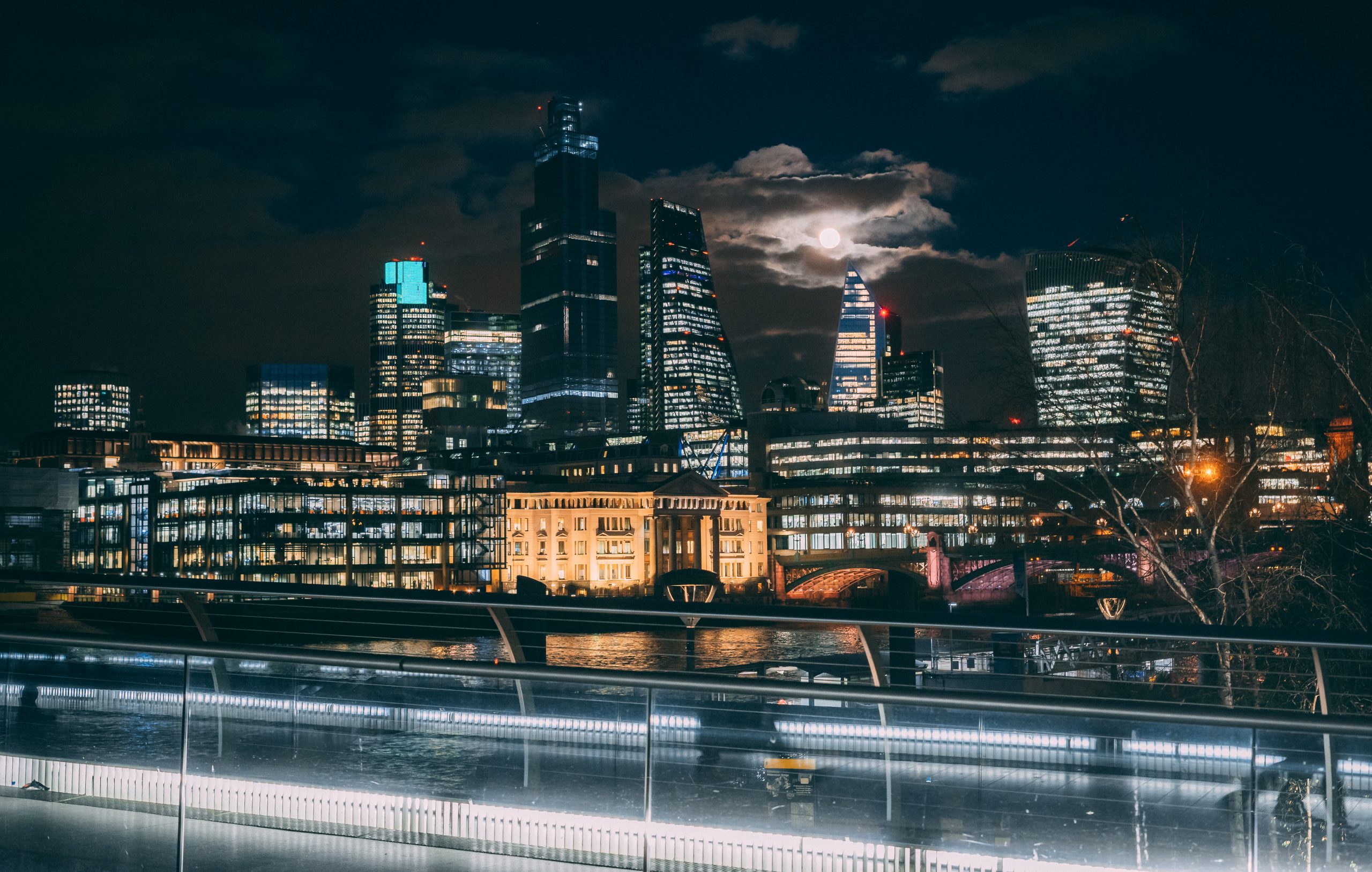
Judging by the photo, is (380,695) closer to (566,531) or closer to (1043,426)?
(1043,426)

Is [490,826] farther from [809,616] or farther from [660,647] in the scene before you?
[660,647]

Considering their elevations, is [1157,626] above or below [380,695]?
above

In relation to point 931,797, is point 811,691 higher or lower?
higher

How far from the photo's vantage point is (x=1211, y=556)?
1788cm

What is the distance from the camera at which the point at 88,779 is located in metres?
6.70

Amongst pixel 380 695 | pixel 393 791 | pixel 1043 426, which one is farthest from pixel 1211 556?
pixel 393 791

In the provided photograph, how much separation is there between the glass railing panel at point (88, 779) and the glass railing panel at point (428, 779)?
0.81 ft

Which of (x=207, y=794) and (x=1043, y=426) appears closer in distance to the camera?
(x=207, y=794)

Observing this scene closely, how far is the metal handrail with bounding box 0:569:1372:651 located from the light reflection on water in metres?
59.3

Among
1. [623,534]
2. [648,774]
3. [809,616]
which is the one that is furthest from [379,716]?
[623,534]

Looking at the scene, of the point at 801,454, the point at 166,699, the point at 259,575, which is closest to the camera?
the point at 166,699

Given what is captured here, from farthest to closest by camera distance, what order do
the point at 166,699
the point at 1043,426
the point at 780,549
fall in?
the point at 780,549, the point at 1043,426, the point at 166,699

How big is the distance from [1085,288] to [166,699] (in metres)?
18.3

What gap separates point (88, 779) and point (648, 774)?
12.1 ft
